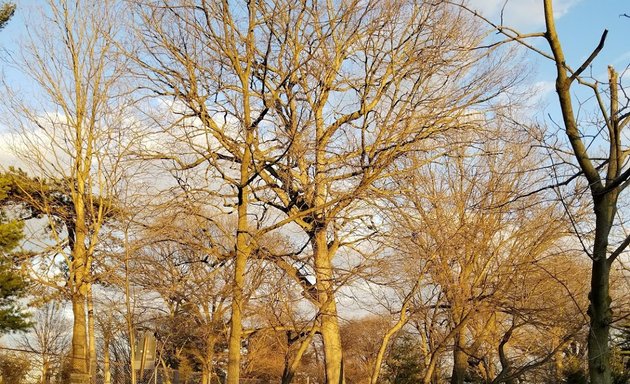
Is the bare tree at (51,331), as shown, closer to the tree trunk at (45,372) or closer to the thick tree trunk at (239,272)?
the tree trunk at (45,372)

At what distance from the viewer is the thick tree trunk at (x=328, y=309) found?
11.1 m

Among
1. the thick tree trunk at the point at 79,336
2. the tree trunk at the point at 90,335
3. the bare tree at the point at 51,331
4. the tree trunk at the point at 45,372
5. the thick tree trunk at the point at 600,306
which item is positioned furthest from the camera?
the bare tree at the point at 51,331

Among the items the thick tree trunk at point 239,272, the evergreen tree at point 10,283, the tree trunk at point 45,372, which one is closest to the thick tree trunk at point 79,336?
the tree trunk at point 45,372

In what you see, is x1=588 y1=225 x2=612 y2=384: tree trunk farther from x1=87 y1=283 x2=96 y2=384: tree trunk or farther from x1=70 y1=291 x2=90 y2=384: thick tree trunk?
x1=87 y1=283 x2=96 y2=384: tree trunk

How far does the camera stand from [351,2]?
1047 centimetres

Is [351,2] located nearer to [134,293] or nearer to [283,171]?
[283,171]

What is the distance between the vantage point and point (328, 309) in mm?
11461

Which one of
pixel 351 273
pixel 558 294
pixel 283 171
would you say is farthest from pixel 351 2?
pixel 558 294

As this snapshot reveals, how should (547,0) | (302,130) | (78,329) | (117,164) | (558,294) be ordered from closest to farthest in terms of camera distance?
(547,0), (302,130), (117,164), (558,294), (78,329)

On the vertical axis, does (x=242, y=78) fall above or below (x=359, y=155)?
above

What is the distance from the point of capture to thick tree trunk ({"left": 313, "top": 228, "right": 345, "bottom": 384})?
36.5 feet

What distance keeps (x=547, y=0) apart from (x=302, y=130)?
17.4 feet

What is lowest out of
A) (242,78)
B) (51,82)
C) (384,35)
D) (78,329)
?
(78,329)

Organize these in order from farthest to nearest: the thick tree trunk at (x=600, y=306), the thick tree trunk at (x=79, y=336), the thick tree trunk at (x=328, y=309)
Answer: the thick tree trunk at (x=79, y=336)
the thick tree trunk at (x=328, y=309)
the thick tree trunk at (x=600, y=306)
